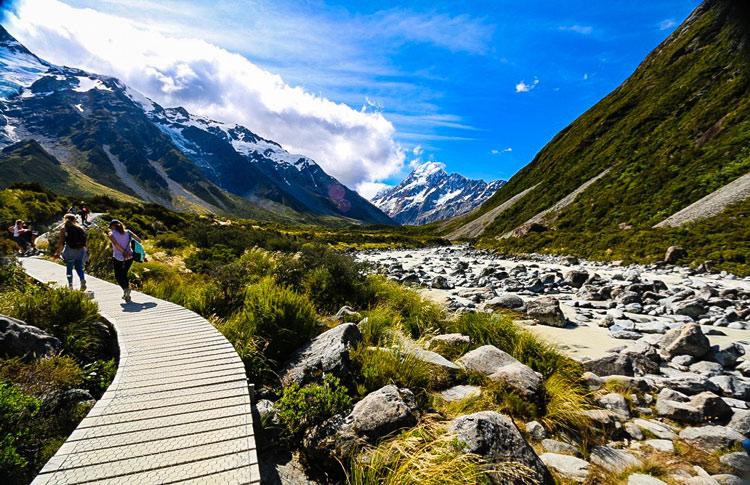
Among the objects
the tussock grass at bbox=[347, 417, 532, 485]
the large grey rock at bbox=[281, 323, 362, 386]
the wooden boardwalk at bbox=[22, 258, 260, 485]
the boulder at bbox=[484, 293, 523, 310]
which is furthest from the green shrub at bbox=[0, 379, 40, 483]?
the boulder at bbox=[484, 293, 523, 310]

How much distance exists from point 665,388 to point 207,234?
91.5 ft

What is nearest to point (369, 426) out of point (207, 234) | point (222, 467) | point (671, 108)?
point (222, 467)

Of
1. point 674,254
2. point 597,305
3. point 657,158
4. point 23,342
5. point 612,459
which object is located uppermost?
point 657,158

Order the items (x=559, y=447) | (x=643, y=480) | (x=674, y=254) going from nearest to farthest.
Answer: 1. (x=643, y=480)
2. (x=559, y=447)
3. (x=674, y=254)

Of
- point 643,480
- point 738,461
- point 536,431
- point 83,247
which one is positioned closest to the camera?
point 643,480

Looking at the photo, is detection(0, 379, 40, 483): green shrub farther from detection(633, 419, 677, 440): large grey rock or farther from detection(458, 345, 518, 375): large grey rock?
detection(633, 419, 677, 440): large grey rock

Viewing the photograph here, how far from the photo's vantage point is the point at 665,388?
6453 millimetres

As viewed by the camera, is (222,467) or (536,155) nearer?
(222,467)

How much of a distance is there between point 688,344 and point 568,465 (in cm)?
579

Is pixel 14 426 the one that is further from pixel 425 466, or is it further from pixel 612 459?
pixel 612 459

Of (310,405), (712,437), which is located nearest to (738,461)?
(712,437)

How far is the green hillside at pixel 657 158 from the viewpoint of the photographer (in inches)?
1040

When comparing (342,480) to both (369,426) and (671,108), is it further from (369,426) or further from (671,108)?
(671,108)

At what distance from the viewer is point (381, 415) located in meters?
4.77
